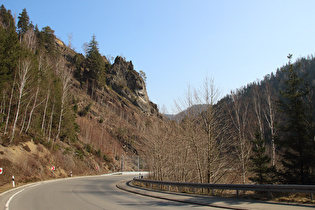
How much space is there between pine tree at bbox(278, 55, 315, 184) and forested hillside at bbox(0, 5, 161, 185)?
12.6 metres

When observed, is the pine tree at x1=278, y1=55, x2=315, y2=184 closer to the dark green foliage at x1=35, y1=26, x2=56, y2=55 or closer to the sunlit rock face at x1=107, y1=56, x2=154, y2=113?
the dark green foliage at x1=35, y1=26, x2=56, y2=55

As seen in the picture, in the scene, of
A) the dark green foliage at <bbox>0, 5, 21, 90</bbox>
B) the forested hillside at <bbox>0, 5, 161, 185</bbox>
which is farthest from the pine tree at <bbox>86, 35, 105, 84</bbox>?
the dark green foliage at <bbox>0, 5, 21, 90</bbox>

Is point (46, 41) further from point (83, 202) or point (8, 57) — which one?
point (83, 202)

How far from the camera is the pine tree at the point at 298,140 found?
1406cm

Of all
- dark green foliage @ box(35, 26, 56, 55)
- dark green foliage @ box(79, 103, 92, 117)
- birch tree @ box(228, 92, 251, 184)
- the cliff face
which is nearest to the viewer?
birch tree @ box(228, 92, 251, 184)

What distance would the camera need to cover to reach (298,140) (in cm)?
1476

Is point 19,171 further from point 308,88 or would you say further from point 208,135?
point 308,88

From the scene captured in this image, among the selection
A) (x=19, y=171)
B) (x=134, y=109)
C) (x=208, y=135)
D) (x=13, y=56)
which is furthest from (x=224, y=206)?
(x=134, y=109)

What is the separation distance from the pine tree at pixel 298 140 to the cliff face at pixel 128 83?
87.3m

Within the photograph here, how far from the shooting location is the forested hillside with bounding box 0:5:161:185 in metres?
28.7

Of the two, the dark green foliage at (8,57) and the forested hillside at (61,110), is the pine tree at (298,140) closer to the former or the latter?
the forested hillside at (61,110)

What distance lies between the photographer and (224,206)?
8.53 metres

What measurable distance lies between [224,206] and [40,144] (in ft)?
111

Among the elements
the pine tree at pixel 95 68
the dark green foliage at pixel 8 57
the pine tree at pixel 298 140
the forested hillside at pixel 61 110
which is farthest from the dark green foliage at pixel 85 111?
the pine tree at pixel 298 140
